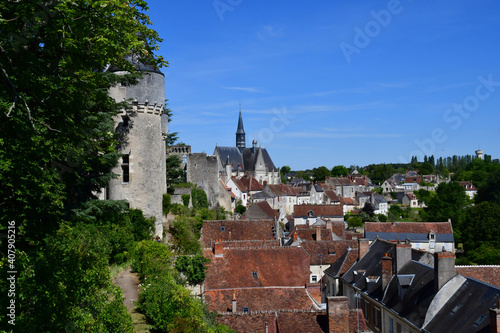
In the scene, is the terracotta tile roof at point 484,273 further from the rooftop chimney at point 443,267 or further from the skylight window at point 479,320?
the skylight window at point 479,320

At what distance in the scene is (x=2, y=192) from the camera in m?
9.41

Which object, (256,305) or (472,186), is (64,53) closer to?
(256,305)

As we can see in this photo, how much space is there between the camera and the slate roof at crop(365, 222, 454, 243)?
48469 millimetres

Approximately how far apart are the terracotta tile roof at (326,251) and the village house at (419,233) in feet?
51.8

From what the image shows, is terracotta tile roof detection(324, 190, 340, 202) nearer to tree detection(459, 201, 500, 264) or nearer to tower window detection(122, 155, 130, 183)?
tree detection(459, 201, 500, 264)

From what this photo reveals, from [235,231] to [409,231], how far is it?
25937 millimetres

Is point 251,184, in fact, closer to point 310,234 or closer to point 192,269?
point 310,234

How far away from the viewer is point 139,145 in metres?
24.1

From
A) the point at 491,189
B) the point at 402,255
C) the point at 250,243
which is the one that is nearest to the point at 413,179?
the point at 491,189

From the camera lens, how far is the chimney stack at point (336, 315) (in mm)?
15094

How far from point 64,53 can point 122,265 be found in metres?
14.2

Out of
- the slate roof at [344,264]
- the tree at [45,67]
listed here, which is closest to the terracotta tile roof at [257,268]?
the slate roof at [344,264]

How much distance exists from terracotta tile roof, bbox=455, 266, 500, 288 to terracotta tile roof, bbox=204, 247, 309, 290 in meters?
8.52

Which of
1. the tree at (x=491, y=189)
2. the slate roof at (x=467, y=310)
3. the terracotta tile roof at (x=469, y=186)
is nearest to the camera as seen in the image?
the slate roof at (x=467, y=310)
